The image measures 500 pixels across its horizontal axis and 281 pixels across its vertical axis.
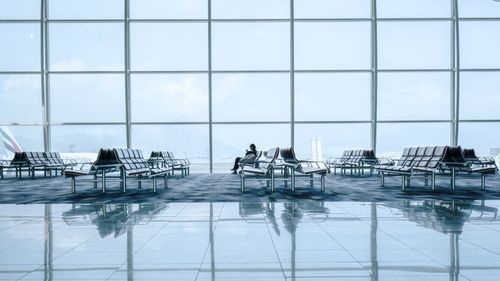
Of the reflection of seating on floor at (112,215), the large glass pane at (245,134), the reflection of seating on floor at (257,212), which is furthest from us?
the large glass pane at (245,134)

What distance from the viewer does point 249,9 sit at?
1101 cm

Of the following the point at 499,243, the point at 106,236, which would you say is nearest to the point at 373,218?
the point at 499,243

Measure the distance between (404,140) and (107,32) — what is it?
8964 mm

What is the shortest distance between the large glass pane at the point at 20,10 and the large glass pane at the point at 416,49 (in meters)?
9.47

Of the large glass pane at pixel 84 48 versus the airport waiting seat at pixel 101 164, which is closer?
the airport waiting seat at pixel 101 164

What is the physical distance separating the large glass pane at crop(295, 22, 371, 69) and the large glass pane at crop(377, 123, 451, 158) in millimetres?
1866

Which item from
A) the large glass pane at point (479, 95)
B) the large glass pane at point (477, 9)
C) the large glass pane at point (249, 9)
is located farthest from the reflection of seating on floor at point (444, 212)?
the large glass pane at point (477, 9)

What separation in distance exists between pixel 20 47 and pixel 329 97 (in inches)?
342

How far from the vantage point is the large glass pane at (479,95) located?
11.0m

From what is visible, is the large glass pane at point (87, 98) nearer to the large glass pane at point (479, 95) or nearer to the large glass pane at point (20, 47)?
the large glass pane at point (20, 47)

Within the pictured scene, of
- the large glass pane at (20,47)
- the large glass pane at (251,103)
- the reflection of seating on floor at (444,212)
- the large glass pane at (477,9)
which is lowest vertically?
the reflection of seating on floor at (444,212)

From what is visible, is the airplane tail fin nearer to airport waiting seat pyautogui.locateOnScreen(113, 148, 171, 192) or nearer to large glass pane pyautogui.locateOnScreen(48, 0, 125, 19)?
large glass pane pyautogui.locateOnScreen(48, 0, 125, 19)

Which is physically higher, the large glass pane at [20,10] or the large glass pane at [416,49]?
the large glass pane at [20,10]

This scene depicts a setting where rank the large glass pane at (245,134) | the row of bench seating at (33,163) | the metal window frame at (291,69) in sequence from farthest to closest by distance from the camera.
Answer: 1. the metal window frame at (291,69)
2. the large glass pane at (245,134)
3. the row of bench seating at (33,163)
